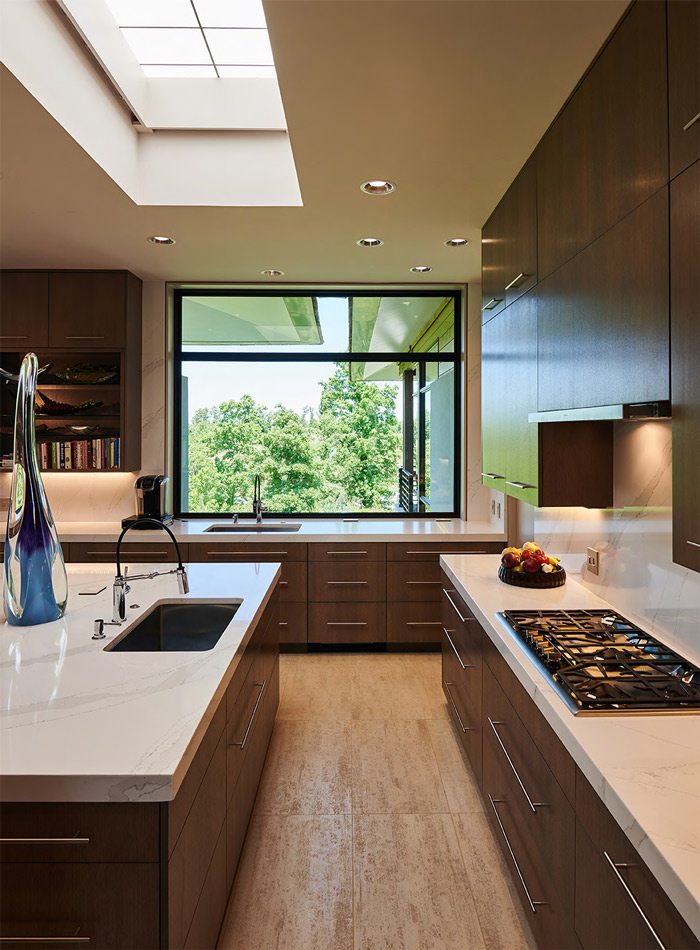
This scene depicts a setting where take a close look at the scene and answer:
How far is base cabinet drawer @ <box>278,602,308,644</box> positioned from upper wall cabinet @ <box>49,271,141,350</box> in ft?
7.09

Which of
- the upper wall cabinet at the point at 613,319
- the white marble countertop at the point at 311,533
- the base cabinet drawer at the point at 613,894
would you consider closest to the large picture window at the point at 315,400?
the white marble countertop at the point at 311,533

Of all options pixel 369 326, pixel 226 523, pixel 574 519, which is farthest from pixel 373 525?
pixel 574 519

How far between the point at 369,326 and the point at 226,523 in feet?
6.20

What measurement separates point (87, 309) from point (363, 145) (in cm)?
261

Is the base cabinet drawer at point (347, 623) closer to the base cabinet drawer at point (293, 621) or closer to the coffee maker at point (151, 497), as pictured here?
the base cabinet drawer at point (293, 621)

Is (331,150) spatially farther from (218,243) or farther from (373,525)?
(373,525)

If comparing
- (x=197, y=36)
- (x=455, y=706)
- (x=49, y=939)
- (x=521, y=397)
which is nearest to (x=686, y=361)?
(x=521, y=397)

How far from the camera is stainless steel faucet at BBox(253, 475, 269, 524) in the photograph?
4.77 metres

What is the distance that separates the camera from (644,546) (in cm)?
212

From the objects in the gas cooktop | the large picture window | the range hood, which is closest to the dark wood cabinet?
the range hood

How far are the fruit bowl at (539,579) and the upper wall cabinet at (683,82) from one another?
1.61m

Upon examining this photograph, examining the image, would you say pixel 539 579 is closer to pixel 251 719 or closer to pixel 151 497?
pixel 251 719

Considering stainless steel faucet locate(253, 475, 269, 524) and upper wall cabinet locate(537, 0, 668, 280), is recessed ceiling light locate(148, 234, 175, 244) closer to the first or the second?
stainless steel faucet locate(253, 475, 269, 524)

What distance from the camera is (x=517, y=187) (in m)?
2.75
